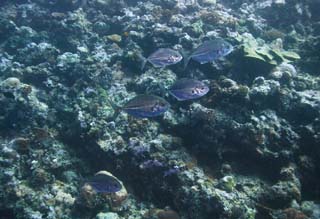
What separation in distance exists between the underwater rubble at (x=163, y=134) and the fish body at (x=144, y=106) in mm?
1209

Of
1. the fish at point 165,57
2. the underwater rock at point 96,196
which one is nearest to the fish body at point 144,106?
the underwater rock at point 96,196

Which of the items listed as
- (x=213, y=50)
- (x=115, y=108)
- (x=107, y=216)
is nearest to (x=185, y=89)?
(x=213, y=50)

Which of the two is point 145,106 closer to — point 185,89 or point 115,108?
point 185,89

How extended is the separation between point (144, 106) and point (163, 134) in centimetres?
157

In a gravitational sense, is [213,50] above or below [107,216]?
above

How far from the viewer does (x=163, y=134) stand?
7.00m

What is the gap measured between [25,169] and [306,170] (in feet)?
18.5

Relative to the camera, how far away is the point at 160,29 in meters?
9.60

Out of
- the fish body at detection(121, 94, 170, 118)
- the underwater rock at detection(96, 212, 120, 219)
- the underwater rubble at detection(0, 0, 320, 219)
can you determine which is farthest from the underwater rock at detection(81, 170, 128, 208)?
the fish body at detection(121, 94, 170, 118)

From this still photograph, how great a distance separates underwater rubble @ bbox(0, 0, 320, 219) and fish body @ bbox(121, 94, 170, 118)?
1.21m

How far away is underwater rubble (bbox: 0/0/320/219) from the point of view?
6.10 metres

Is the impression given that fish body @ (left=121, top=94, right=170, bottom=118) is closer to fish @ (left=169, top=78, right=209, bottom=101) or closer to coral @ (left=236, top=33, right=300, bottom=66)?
fish @ (left=169, top=78, right=209, bottom=101)

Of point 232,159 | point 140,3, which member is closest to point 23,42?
point 140,3

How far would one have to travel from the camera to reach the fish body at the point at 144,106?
5.56m
